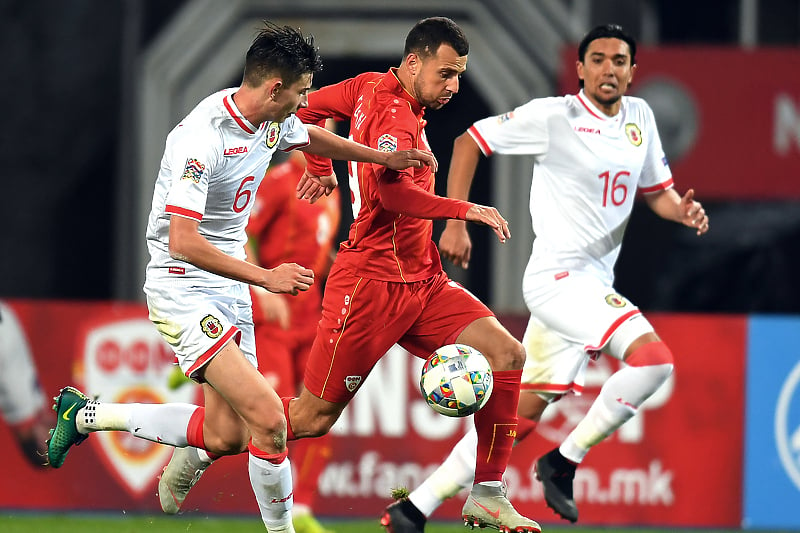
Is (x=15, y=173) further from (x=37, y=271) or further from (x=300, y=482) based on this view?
(x=300, y=482)

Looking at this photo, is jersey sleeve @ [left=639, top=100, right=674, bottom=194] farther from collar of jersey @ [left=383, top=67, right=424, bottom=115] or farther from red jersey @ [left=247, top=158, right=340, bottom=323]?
red jersey @ [left=247, top=158, right=340, bottom=323]

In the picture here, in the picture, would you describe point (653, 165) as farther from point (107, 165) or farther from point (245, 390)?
point (107, 165)

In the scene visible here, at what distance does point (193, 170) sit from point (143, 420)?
1.33 metres

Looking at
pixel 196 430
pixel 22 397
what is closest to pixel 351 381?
pixel 196 430

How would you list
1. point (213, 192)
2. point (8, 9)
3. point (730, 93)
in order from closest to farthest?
point (213, 192) < point (730, 93) < point (8, 9)

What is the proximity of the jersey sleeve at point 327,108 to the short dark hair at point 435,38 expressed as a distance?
0.41 m

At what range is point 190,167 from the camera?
Result: 5.83 metres

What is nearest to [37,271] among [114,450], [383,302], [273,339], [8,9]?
[8,9]

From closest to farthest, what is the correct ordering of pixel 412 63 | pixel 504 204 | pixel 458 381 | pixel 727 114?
pixel 458 381 → pixel 412 63 → pixel 727 114 → pixel 504 204

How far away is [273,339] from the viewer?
27.3 feet

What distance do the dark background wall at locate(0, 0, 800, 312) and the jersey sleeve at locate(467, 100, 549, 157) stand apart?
5119mm

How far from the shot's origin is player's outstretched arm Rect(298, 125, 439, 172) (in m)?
6.09

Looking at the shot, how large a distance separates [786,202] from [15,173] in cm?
659

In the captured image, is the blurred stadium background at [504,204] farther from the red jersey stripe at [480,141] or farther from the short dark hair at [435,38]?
the short dark hair at [435,38]
